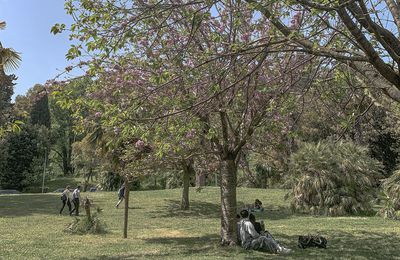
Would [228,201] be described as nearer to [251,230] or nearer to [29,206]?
[251,230]

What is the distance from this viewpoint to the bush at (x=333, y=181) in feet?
71.5

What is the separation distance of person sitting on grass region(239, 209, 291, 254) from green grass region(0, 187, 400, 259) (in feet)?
1.08

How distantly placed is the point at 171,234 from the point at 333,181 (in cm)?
1025

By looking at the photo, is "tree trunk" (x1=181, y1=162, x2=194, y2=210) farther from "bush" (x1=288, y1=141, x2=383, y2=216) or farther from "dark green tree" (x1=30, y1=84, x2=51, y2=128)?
"dark green tree" (x1=30, y1=84, x2=51, y2=128)

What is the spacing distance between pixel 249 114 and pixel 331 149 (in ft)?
41.5

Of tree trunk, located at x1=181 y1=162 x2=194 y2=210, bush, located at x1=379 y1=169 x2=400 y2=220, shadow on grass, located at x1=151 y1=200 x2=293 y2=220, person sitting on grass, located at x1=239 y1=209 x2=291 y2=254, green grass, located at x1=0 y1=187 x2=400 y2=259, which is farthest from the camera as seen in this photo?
tree trunk, located at x1=181 y1=162 x2=194 y2=210

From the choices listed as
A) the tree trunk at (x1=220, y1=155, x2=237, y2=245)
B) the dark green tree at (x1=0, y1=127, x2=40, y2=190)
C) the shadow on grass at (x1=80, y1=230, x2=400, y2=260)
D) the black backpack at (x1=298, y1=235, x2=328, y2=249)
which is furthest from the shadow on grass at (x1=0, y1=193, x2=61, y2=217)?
the dark green tree at (x1=0, y1=127, x2=40, y2=190)

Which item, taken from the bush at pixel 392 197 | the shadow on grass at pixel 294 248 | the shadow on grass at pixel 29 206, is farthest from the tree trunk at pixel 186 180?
the bush at pixel 392 197

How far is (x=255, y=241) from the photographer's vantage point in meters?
11.5

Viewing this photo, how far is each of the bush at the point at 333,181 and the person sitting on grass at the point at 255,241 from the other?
35.7ft

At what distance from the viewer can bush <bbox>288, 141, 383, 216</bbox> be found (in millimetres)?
21781

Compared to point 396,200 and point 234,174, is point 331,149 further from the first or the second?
point 234,174

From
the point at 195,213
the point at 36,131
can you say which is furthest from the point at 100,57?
the point at 36,131

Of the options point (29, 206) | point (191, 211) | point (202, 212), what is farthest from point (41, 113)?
point (202, 212)
